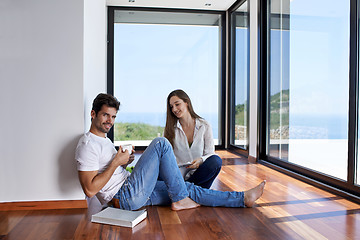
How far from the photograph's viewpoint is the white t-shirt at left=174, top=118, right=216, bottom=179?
2510mm

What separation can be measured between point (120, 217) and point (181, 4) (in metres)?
4.40

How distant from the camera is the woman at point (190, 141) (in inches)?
96.3

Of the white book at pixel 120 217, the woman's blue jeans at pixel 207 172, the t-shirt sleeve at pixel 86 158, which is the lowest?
the white book at pixel 120 217

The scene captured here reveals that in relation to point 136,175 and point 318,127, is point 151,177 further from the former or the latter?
point 318,127

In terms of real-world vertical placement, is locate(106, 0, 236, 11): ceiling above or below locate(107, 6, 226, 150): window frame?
above

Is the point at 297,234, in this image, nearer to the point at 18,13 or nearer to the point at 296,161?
the point at 296,161

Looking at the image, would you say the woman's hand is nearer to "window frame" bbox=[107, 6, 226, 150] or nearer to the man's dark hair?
the man's dark hair

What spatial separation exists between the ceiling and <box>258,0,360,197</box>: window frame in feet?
4.00

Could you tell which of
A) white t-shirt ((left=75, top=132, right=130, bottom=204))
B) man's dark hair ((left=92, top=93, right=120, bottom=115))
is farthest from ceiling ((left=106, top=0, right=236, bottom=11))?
white t-shirt ((left=75, top=132, right=130, bottom=204))

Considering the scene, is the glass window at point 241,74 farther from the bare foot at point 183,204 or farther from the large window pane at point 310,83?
the bare foot at point 183,204

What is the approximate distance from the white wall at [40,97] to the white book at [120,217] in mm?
423

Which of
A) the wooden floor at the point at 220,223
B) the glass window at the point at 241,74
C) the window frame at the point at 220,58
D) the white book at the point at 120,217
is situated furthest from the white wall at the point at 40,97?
the window frame at the point at 220,58

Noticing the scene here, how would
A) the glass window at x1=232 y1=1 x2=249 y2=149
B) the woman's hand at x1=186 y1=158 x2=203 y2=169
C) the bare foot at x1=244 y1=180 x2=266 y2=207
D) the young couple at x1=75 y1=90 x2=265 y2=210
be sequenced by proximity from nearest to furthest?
the young couple at x1=75 y1=90 x2=265 y2=210
the bare foot at x1=244 y1=180 x2=266 y2=207
the woman's hand at x1=186 y1=158 x2=203 y2=169
the glass window at x1=232 y1=1 x2=249 y2=149

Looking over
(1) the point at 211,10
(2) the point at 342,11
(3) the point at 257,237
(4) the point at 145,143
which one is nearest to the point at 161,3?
(1) the point at 211,10
